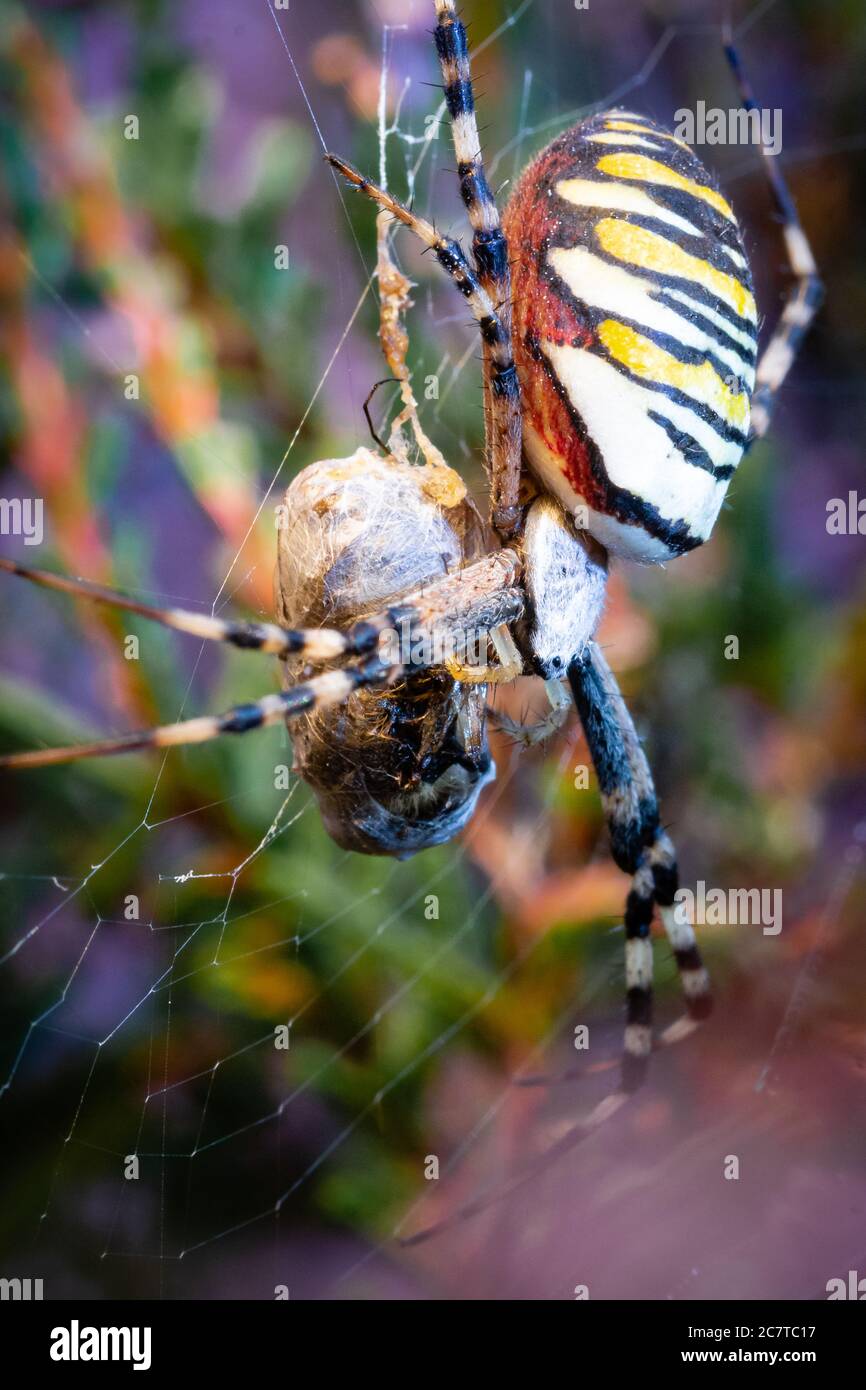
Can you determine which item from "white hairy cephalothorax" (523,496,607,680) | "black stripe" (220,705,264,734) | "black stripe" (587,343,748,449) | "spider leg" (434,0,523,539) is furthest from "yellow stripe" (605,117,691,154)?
"black stripe" (220,705,264,734)

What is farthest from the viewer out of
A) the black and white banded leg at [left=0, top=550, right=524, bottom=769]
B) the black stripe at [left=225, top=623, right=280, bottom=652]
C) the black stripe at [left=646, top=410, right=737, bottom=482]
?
the black stripe at [left=646, top=410, right=737, bottom=482]

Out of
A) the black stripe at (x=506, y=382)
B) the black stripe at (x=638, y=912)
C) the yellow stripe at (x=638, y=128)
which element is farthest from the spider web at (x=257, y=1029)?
the black stripe at (x=506, y=382)

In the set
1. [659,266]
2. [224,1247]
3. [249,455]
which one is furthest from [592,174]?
[224,1247]

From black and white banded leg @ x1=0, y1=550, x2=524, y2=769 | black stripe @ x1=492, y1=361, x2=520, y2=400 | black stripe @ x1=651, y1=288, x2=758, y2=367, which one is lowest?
black and white banded leg @ x1=0, y1=550, x2=524, y2=769

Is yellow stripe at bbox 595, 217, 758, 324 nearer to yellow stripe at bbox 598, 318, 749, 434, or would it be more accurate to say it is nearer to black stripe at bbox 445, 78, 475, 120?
yellow stripe at bbox 598, 318, 749, 434

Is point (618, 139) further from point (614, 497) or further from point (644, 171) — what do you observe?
point (614, 497)

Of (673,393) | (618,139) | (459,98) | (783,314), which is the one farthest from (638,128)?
(783,314)
